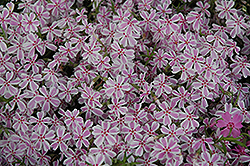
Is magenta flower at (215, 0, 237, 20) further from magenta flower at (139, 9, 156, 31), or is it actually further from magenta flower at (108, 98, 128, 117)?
magenta flower at (108, 98, 128, 117)

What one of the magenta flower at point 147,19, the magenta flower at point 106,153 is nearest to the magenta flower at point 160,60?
the magenta flower at point 147,19

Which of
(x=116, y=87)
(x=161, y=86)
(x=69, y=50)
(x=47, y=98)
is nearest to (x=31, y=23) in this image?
(x=69, y=50)

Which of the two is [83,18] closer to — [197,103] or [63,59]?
[63,59]

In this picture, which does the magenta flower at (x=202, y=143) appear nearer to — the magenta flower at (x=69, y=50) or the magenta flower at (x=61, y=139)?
the magenta flower at (x=61, y=139)

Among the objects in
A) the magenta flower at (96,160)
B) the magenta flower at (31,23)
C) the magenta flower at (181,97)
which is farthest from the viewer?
the magenta flower at (31,23)

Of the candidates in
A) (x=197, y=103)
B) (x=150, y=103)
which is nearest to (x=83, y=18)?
(x=150, y=103)

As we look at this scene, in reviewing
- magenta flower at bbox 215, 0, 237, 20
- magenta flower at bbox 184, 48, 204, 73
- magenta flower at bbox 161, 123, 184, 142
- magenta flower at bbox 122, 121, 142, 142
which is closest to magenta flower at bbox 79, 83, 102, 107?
magenta flower at bbox 122, 121, 142, 142

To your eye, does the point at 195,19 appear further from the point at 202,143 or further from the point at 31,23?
the point at 31,23
